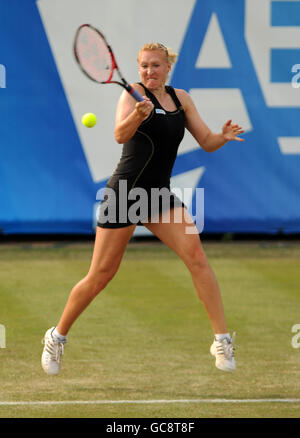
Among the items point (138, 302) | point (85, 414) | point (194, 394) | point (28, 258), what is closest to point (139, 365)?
point (194, 394)

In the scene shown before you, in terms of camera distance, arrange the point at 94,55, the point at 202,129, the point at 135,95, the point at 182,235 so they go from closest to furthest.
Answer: the point at 135,95
the point at 182,235
the point at 94,55
the point at 202,129

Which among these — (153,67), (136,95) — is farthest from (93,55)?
(136,95)

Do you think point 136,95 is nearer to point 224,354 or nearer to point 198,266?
point 198,266

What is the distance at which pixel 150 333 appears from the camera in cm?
680

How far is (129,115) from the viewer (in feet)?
16.3

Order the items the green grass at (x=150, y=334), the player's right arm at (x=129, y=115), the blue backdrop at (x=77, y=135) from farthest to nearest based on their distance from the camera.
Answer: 1. the blue backdrop at (x=77, y=135)
2. the green grass at (x=150, y=334)
3. the player's right arm at (x=129, y=115)

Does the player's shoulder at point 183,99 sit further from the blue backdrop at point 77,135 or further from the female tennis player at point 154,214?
the blue backdrop at point 77,135

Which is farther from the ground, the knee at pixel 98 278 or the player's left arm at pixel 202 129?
the player's left arm at pixel 202 129

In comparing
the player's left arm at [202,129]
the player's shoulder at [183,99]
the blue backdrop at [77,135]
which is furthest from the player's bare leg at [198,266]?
the blue backdrop at [77,135]

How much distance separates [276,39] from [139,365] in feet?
19.4

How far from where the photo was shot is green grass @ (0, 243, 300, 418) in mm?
5078

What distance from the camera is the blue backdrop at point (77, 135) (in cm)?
1061

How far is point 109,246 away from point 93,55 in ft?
3.50

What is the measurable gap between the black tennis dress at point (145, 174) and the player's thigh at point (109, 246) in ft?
0.12
